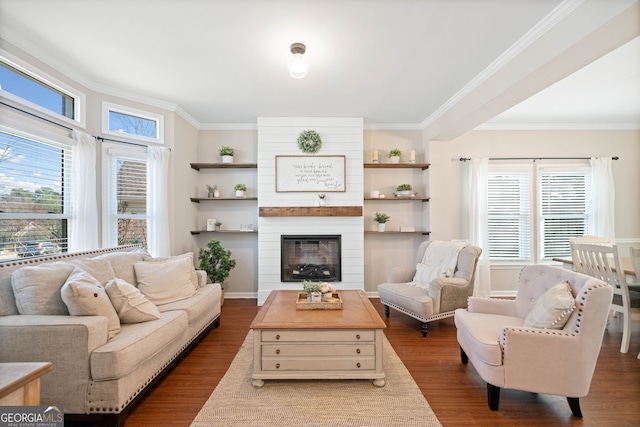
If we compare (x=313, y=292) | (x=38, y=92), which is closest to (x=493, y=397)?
(x=313, y=292)

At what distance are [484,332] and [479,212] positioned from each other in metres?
3.03

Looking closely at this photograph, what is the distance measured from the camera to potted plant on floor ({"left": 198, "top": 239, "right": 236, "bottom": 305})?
415 centimetres

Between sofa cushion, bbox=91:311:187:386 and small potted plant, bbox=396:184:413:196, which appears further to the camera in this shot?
small potted plant, bbox=396:184:413:196

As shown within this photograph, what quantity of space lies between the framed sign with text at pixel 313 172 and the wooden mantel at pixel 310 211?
0.29 meters

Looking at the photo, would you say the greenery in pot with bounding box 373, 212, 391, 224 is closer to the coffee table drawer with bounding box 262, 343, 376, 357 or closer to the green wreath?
the green wreath

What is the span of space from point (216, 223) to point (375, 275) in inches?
109

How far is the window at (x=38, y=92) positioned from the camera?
7.98 feet

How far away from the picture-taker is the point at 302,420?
1.82 m

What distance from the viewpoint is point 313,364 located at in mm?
2170

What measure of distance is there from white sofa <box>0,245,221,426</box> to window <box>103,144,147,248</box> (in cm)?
122

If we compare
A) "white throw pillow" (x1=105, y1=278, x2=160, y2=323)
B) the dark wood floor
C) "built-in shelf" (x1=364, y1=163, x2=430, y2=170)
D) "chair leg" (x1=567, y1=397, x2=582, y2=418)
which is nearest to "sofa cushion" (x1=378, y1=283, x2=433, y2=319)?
the dark wood floor

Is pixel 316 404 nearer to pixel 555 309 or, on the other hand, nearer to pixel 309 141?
pixel 555 309

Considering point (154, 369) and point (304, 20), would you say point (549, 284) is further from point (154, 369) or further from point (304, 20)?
point (154, 369)

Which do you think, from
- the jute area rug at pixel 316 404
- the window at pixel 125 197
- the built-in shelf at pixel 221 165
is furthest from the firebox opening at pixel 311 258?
the jute area rug at pixel 316 404
